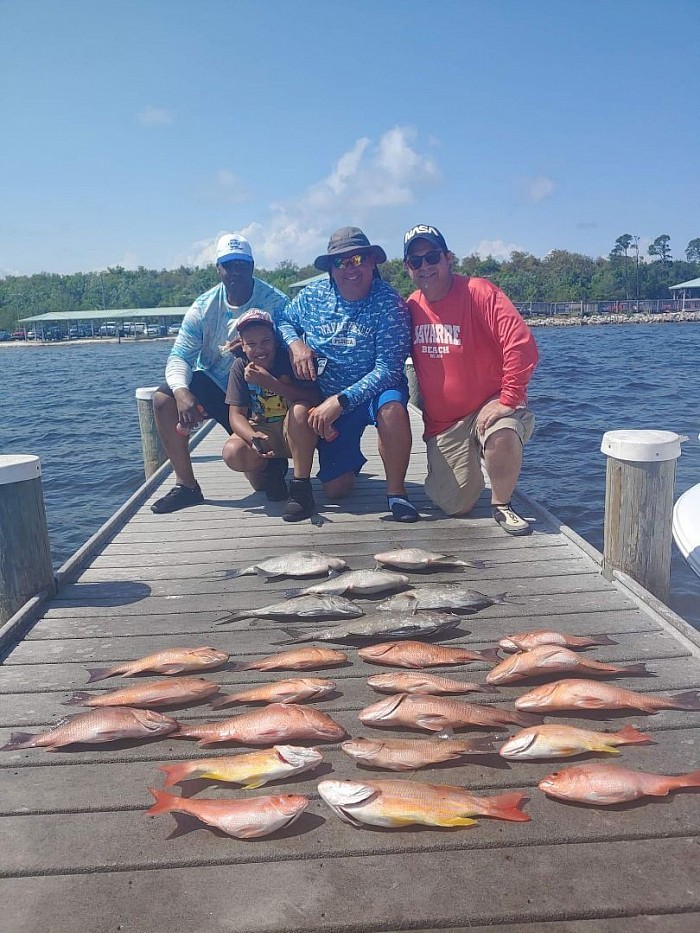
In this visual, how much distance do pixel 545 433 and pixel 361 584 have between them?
42.3 feet

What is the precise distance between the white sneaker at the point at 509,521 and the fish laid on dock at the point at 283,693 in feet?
7.44

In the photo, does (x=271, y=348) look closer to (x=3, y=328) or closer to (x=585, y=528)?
(x=585, y=528)

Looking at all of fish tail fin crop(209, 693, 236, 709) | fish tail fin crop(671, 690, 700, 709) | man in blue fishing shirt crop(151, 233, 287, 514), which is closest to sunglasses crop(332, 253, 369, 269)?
man in blue fishing shirt crop(151, 233, 287, 514)

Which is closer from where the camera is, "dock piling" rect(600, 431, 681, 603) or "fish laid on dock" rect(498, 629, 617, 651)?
"fish laid on dock" rect(498, 629, 617, 651)

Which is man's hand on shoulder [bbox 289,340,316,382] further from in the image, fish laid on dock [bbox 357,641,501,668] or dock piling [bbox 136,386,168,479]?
dock piling [bbox 136,386,168,479]

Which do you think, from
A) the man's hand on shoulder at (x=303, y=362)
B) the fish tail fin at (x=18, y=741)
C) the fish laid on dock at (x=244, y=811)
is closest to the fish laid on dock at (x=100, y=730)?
the fish tail fin at (x=18, y=741)

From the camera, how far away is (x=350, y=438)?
5.52m

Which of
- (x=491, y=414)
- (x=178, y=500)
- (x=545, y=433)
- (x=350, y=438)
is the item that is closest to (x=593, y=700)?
(x=491, y=414)

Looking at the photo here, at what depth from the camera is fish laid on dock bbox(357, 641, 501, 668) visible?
120 inches

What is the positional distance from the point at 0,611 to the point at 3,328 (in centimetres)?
11825

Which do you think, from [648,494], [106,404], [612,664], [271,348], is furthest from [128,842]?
[106,404]

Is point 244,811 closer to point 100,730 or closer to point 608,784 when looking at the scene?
point 100,730

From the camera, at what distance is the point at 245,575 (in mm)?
4270

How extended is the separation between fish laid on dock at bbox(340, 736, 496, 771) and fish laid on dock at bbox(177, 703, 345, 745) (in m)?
0.14
